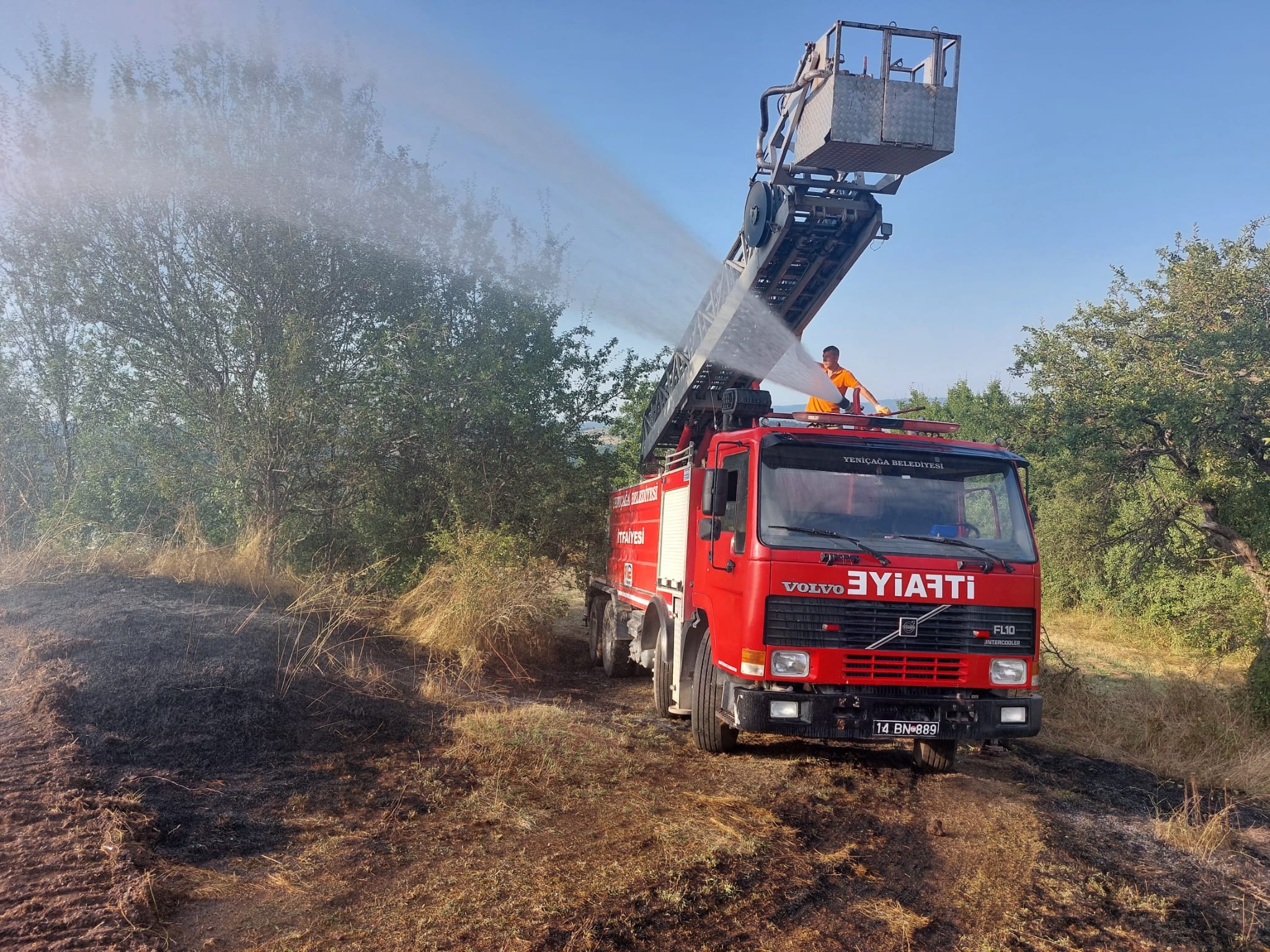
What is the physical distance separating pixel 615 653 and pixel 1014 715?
5693mm

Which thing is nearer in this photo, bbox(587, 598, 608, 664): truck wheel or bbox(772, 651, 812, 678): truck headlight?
bbox(772, 651, 812, 678): truck headlight

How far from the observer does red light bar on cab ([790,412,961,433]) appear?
6.50 meters

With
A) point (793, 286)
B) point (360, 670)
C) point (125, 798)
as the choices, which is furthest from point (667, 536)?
point (125, 798)

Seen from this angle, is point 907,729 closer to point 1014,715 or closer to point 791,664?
point 1014,715

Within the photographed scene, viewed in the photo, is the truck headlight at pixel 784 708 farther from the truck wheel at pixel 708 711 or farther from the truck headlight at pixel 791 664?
the truck wheel at pixel 708 711

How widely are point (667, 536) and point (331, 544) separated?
803 cm

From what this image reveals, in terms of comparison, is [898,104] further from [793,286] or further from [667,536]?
[667,536]

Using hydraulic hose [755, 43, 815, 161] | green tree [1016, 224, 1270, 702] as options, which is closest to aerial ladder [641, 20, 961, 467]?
hydraulic hose [755, 43, 815, 161]

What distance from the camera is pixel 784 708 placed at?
221 inches

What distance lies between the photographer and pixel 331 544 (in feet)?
46.5

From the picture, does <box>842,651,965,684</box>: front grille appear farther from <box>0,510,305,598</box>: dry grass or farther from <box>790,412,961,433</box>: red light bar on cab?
<box>0,510,305,598</box>: dry grass

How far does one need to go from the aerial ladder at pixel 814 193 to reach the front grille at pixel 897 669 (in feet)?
10.7

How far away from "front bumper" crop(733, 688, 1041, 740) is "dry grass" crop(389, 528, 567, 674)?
4.84 metres

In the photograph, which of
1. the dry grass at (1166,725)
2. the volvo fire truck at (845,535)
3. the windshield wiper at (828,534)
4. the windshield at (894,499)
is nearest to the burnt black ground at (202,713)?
the volvo fire truck at (845,535)
